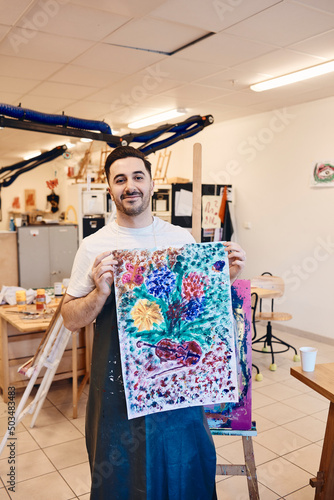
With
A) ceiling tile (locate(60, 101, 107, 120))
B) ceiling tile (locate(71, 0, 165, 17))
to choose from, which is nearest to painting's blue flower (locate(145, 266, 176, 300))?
ceiling tile (locate(71, 0, 165, 17))

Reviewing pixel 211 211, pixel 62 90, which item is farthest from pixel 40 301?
pixel 211 211

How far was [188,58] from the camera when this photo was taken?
12.7ft

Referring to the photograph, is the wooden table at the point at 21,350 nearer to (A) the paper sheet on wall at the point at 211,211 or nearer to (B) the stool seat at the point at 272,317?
(B) the stool seat at the point at 272,317

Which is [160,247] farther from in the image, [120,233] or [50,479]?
[50,479]

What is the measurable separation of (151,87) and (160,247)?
146 inches

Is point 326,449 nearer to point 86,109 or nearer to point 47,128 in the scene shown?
point 47,128

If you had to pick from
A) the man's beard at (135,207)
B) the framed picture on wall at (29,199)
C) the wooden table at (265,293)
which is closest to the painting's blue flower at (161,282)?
the man's beard at (135,207)

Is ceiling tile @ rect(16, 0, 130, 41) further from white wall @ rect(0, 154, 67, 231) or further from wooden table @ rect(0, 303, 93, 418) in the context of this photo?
white wall @ rect(0, 154, 67, 231)

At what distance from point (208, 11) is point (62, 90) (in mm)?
2581

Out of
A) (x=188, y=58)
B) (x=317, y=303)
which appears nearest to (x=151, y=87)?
(x=188, y=58)

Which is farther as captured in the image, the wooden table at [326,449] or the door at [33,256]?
the door at [33,256]

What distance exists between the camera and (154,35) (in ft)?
11.0

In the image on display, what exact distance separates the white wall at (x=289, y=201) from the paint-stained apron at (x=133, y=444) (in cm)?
409

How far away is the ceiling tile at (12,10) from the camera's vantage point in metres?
2.77
